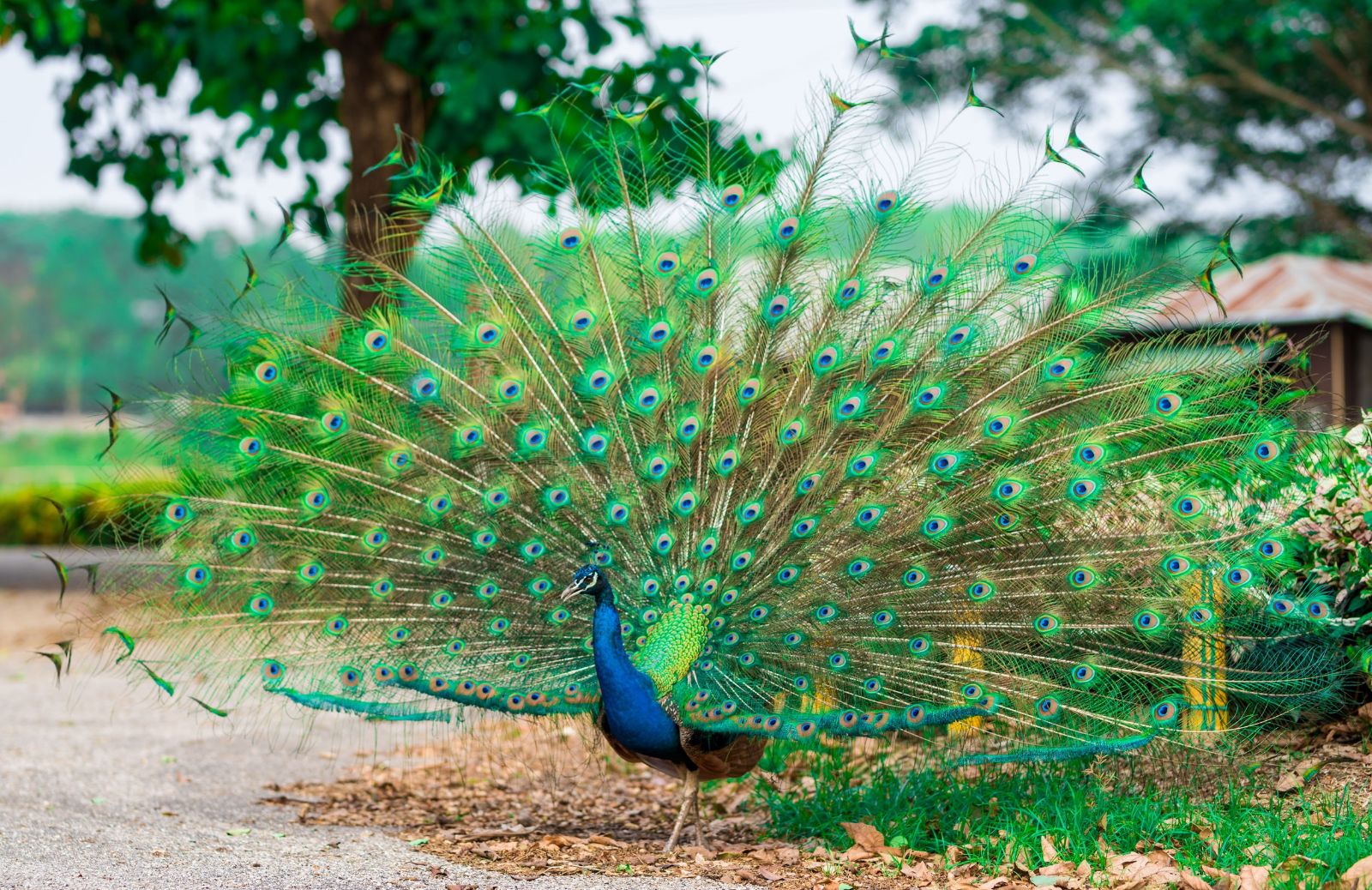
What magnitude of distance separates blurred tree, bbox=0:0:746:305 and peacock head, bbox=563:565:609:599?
123 inches

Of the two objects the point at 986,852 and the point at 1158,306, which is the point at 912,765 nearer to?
the point at 986,852

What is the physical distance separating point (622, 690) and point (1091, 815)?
1.91 metres

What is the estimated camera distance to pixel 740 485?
5.27 m

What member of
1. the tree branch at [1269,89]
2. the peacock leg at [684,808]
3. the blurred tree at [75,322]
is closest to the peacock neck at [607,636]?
the peacock leg at [684,808]

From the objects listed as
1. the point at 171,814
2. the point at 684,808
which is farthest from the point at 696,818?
the point at 171,814

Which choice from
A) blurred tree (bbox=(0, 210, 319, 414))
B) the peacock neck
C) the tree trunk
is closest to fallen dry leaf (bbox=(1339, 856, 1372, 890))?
the peacock neck

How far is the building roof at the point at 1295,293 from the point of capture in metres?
10.6

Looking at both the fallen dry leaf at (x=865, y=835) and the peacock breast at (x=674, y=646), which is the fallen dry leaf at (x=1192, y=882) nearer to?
the fallen dry leaf at (x=865, y=835)

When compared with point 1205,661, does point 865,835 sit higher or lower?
lower

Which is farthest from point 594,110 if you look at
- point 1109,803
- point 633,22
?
point 1109,803

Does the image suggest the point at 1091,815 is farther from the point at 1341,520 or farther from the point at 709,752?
the point at 1341,520

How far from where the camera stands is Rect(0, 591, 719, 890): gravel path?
4809 mm

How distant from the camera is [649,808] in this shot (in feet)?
21.2

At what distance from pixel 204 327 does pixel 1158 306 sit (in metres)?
3.87
